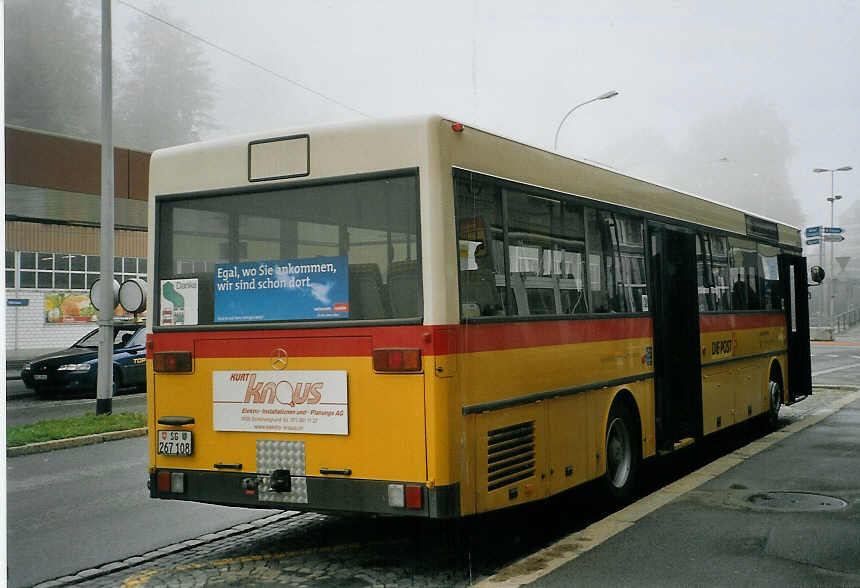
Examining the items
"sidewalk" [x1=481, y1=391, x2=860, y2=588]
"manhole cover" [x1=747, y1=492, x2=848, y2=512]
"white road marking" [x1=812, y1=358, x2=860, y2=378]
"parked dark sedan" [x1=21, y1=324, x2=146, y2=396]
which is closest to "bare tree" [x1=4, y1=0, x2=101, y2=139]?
"parked dark sedan" [x1=21, y1=324, x2=146, y2=396]

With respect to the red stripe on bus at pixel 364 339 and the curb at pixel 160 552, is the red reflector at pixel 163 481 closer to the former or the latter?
the curb at pixel 160 552

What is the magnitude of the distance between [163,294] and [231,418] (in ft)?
3.62

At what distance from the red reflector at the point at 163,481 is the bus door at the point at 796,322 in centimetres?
979

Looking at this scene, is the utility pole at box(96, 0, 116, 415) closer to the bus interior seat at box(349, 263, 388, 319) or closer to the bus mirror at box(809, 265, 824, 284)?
the bus interior seat at box(349, 263, 388, 319)

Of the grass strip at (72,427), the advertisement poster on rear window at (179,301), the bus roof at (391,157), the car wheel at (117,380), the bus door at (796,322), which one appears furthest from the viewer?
the car wheel at (117,380)

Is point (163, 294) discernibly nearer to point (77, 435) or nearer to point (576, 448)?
point (576, 448)

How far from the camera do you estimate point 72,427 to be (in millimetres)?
13602

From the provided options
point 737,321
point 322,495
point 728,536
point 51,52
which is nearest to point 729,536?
point 728,536

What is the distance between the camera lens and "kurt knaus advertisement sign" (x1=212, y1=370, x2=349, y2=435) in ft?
19.7

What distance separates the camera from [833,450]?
1055 cm

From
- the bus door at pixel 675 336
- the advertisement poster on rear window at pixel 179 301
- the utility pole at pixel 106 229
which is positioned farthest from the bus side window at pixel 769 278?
the utility pole at pixel 106 229

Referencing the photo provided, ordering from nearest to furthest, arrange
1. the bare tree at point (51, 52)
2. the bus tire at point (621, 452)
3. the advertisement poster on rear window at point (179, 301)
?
the advertisement poster on rear window at point (179, 301), the bus tire at point (621, 452), the bare tree at point (51, 52)

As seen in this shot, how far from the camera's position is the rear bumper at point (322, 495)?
5.70 metres

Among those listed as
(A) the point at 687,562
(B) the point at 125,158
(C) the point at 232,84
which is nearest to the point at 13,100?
(C) the point at 232,84
